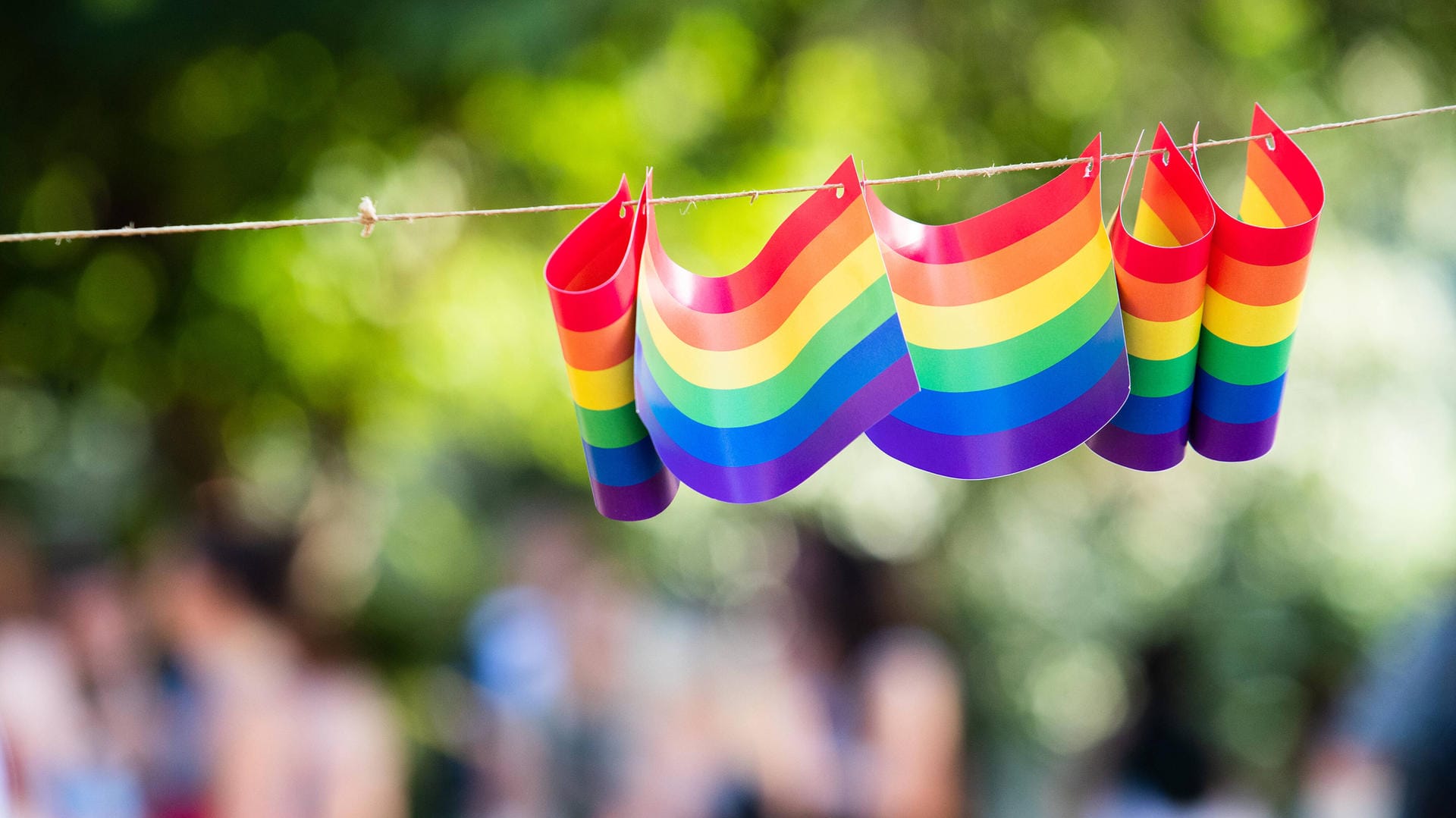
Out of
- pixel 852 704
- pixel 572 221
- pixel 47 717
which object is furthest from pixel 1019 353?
pixel 47 717

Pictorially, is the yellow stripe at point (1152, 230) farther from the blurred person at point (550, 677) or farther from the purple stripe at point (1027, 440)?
the blurred person at point (550, 677)

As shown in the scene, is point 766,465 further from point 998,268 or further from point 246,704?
point 246,704

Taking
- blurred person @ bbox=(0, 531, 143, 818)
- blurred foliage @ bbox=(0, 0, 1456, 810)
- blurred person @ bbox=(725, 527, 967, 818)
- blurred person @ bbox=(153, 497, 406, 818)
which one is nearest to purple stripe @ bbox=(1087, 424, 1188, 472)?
blurred foliage @ bbox=(0, 0, 1456, 810)

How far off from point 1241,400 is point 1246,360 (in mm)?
36

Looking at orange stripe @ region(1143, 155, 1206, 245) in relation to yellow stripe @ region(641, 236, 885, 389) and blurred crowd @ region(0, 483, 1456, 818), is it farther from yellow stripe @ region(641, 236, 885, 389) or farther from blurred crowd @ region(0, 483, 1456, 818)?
blurred crowd @ region(0, 483, 1456, 818)

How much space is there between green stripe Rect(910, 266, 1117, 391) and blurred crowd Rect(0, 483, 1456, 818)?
5.91ft

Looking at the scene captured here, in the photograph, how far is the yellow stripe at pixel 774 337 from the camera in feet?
2.39

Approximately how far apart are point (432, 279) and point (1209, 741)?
227cm

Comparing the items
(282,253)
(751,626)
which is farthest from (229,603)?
(751,626)

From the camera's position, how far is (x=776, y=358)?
0.77 metres

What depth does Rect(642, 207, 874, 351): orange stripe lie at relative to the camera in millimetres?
734

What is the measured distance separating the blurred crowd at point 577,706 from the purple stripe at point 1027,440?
177 centimetres

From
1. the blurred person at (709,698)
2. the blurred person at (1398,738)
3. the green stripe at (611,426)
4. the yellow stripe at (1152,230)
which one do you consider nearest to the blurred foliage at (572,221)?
the blurred person at (1398,738)

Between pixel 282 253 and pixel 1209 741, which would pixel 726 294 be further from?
pixel 1209 741
